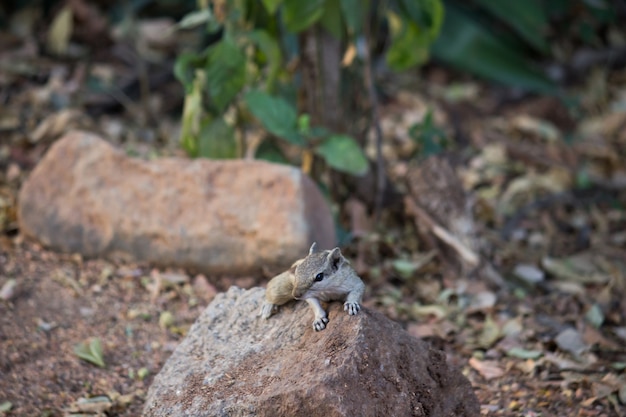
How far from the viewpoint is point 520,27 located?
6.22 metres

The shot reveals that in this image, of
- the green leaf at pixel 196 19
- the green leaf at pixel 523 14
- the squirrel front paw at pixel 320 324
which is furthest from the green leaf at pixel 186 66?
the green leaf at pixel 523 14

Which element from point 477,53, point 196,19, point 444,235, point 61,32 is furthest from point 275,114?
point 477,53

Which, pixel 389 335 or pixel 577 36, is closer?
pixel 389 335

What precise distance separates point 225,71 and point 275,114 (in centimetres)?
34

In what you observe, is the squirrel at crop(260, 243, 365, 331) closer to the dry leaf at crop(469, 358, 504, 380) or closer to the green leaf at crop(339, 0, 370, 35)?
the dry leaf at crop(469, 358, 504, 380)

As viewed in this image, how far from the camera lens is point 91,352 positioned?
3316 millimetres

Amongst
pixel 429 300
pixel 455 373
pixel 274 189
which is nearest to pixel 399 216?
pixel 429 300

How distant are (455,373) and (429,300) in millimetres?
1295

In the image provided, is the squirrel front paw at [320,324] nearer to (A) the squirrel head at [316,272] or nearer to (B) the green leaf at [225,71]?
(A) the squirrel head at [316,272]

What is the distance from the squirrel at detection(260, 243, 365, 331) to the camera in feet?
8.64

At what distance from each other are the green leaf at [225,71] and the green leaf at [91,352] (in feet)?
4.68

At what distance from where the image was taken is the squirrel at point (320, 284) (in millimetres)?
2633

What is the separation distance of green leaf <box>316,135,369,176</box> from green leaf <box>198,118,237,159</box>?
50cm

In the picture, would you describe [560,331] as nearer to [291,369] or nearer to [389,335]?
[389,335]
